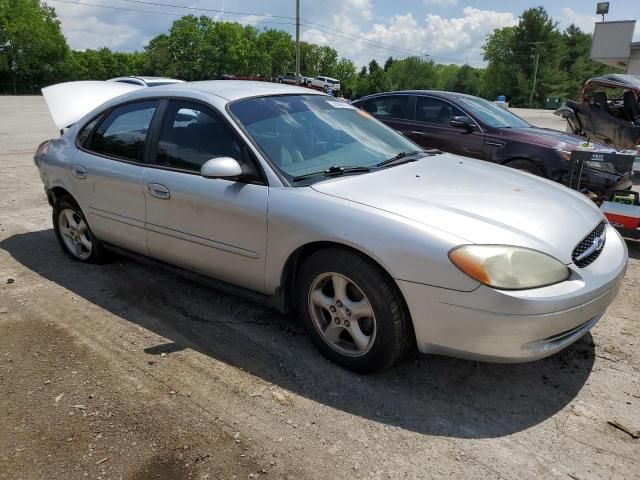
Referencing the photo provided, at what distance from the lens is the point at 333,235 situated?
2.71m

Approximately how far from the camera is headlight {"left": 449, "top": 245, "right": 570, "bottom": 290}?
236cm

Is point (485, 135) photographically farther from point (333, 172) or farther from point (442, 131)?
point (333, 172)

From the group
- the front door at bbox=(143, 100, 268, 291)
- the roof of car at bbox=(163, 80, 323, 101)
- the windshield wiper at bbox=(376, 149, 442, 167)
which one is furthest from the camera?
the roof of car at bbox=(163, 80, 323, 101)

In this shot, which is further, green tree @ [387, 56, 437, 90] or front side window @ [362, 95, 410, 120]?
green tree @ [387, 56, 437, 90]

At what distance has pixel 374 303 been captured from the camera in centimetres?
264

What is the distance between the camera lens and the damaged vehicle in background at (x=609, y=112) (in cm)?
952

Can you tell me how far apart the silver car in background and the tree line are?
67.3 meters

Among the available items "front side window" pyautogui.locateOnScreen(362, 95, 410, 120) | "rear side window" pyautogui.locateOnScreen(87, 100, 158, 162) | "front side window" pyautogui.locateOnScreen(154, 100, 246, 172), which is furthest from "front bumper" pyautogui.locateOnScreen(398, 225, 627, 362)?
"front side window" pyautogui.locateOnScreen(362, 95, 410, 120)

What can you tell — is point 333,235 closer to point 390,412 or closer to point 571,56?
point 390,412

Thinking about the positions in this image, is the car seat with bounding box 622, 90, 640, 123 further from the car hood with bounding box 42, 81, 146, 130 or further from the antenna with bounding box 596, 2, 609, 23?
the antenna with bounding box 596, 2, 609, 23

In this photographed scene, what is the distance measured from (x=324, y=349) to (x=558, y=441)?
129 centimetres

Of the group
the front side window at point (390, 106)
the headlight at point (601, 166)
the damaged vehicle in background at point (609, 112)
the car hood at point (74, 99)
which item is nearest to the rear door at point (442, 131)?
the front side window at point (390, 106)

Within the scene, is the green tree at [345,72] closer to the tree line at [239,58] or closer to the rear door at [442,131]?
the tree line at [239,58]

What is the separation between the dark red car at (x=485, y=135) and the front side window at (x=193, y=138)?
442 centimetres
